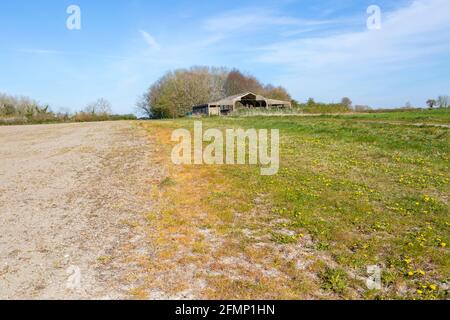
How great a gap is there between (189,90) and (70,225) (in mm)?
79719

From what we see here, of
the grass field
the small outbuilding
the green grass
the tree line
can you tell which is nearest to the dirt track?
the grass field

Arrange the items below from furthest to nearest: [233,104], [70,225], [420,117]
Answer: [233,104]
[420,117]
[70,225]

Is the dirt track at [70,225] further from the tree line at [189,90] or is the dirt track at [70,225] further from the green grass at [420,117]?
the tree line at [189,90]

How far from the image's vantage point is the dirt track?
5.27m

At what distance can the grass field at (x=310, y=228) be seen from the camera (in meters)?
5.18

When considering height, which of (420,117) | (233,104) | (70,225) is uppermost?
(233,104)

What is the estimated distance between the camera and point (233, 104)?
7150 cm

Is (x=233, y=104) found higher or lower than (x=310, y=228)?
higher

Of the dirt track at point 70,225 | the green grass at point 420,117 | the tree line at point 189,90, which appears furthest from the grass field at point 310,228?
the tree line at point 189,90

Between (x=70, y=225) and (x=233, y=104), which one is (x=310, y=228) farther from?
(x=233, y=104)

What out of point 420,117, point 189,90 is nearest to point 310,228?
point 420,117

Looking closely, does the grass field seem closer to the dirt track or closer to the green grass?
the dirt track

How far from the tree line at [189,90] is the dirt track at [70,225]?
66.8m
